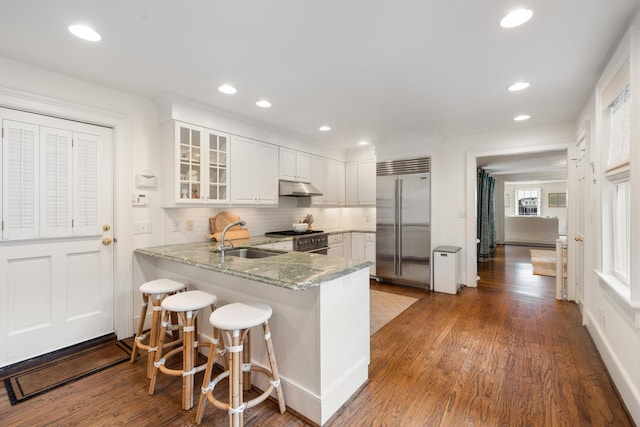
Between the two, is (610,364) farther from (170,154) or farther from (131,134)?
(131,134)

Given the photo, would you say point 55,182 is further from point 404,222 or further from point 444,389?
point 404,222

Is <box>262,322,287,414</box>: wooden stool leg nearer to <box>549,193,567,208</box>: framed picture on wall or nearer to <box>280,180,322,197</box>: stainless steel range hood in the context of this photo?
<box>280,180,322,197</box>: stainless steel range hood

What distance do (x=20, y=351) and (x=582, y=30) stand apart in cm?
487

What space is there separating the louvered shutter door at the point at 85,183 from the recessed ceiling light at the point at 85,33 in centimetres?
107

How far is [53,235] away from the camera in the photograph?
2545 mm

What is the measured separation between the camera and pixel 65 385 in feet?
6.98

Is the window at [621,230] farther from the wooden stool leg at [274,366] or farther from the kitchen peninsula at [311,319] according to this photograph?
the wooden stool leg at [274,366]

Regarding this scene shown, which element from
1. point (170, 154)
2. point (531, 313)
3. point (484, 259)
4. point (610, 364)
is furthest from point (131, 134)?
point (484, 259)

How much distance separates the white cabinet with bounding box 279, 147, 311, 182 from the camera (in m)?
4.39

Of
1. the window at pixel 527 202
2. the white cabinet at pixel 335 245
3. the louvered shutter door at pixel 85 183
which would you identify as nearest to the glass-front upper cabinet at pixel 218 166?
the louvered shutter door at pixel 85 183

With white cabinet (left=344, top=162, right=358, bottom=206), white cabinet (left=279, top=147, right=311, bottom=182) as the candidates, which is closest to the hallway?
white cabinet (left=344, top=162, right=358, bottom=206)

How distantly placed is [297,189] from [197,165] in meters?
1.59

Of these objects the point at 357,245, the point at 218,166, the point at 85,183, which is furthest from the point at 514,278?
the point at 85,183

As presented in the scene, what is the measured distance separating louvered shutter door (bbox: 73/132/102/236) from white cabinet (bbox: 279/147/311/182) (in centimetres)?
223
